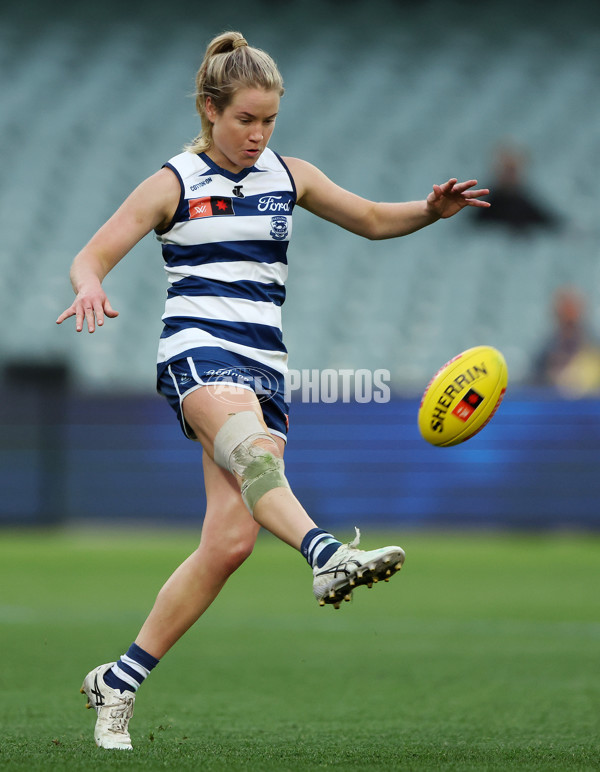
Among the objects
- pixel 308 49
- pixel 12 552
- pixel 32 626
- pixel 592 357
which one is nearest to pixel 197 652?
pixel 32 626

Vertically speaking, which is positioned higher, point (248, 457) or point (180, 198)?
point (180, 198)

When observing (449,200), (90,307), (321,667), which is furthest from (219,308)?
(321,667)

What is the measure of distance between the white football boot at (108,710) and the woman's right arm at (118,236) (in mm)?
1145

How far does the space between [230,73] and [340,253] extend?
1093 cm

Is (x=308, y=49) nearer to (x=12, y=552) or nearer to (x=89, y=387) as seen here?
(x=89, y=387)

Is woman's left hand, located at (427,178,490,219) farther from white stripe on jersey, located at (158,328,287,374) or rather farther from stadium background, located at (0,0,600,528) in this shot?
stadium background, located at (0,0,600,528)

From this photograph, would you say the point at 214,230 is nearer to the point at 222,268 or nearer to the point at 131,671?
the point at 222,268

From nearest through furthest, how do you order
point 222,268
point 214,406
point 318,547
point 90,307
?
point 318,547 → point 90,307 → point 214,406 → point 222,268

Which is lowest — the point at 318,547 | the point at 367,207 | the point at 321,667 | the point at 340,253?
the point at 321,667

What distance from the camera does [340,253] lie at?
48.1 feet

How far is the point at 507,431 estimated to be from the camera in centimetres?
1165

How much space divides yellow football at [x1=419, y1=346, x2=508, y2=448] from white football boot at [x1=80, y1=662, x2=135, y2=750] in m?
1.34

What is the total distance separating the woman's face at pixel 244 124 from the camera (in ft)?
12.3

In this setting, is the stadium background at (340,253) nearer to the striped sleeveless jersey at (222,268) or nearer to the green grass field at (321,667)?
the green grass field at (321,667)
